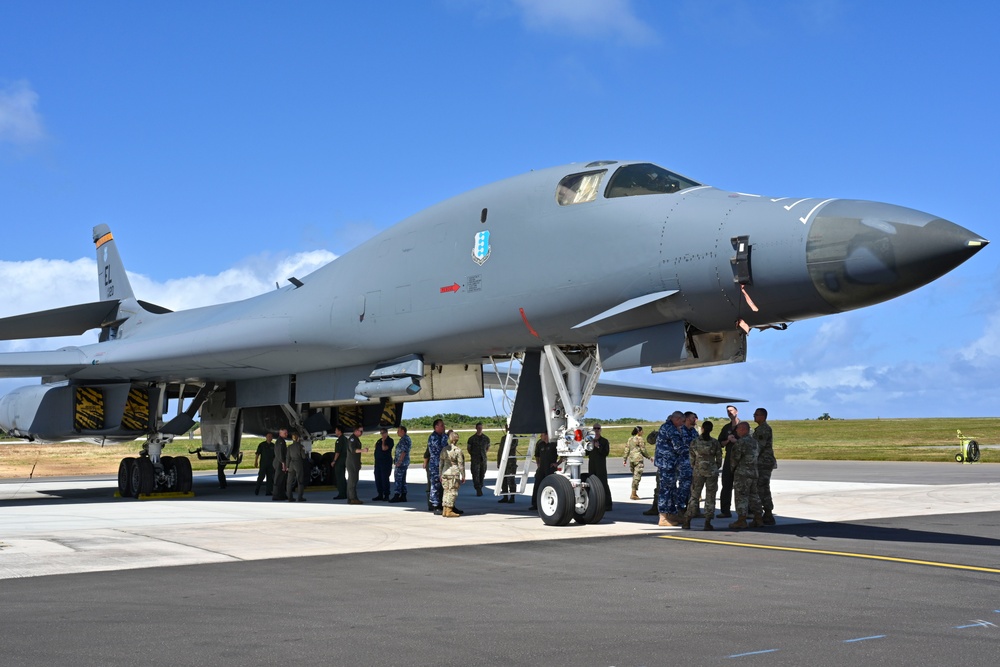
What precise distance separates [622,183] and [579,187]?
0.55 meters

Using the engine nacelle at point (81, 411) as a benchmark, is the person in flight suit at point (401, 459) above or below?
below

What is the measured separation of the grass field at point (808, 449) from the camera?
104 ft

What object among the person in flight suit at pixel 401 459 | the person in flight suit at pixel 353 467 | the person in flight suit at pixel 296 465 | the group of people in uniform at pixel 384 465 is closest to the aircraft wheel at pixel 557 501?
the group of people in uniform at pixel 384 465

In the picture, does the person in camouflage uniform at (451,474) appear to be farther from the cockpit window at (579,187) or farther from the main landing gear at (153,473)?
the main landing gear at (153,473)

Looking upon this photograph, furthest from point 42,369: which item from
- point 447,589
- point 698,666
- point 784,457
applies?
point 784,457

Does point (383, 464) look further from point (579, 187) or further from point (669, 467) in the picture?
point (579, 187)

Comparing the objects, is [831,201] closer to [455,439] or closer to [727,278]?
[727,278]

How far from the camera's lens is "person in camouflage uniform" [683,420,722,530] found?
10992 mm

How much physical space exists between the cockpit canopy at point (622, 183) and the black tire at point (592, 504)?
3314mm

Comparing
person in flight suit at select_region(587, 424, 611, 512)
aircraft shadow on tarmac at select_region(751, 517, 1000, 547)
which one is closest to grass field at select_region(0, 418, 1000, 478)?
person in flight suit at select_region(587, 424, 611, 512)

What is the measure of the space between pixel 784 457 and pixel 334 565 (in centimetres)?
2887

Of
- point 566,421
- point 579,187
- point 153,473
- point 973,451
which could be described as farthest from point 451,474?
point 973,451

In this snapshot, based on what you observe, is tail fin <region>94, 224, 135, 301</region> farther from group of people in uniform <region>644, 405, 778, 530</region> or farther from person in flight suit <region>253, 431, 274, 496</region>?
group of people in uniform <region>644, 405, 778, 530</region>

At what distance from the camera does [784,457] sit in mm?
34312
